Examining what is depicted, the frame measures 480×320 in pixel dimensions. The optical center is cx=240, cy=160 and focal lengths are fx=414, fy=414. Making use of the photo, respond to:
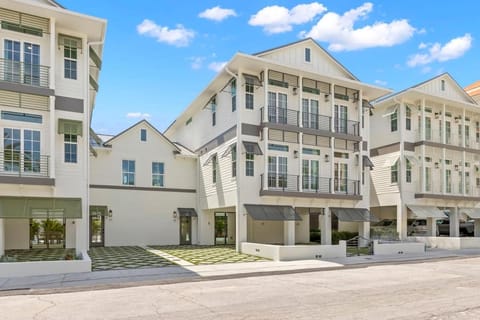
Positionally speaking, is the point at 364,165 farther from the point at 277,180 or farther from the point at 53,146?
the point at 53,146

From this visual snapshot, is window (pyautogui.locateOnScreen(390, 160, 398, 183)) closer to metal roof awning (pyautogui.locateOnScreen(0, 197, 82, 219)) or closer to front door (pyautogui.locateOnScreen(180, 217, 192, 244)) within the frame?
front door (pyautogui.locateOnScreen(180, 217, 192, 244))

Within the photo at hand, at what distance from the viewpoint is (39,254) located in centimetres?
1858

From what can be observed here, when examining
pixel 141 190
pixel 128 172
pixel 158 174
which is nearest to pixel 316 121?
pixel 158 174

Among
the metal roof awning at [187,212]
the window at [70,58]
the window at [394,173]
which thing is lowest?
the metal roof awning at [187,212]

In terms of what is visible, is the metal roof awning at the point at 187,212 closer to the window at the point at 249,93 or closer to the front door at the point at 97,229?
the front door at the point at 97,229

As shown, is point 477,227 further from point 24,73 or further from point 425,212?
A: point 24,73

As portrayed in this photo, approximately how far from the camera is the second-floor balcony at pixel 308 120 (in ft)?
71.6

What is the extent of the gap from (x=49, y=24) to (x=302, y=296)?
590 inches

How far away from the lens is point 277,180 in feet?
71.5

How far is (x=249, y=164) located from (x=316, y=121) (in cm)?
483

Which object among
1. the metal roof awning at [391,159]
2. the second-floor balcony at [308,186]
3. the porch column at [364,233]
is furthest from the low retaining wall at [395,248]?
the metal roof awning at [391,159]

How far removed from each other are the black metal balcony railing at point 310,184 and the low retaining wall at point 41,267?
9817 mm

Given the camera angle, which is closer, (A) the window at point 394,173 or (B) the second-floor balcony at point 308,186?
(B) the second-floor balcony at point 308,186

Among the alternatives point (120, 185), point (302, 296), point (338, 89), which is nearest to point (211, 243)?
point (120, 185)
